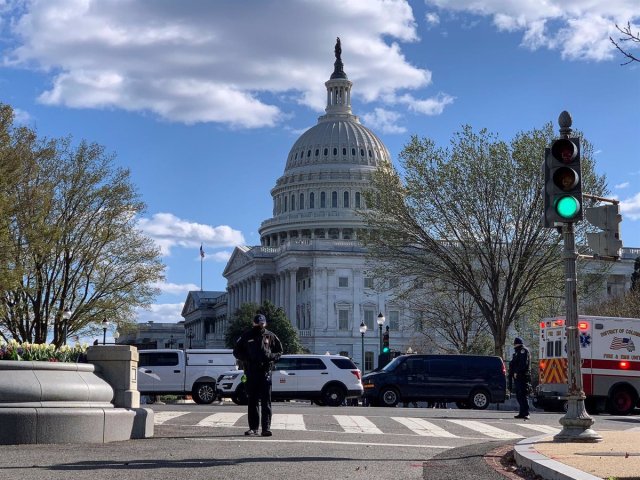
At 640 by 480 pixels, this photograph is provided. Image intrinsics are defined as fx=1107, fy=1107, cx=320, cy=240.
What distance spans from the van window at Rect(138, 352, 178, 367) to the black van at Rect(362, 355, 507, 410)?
22.6ft

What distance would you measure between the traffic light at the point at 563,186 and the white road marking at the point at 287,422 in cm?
637

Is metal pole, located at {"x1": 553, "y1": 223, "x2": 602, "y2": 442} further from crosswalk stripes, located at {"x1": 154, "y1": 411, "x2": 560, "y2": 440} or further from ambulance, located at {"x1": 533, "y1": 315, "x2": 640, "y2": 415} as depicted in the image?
ambulance, located at {"x1": 533, "y1": 315, "x2": 640, "y2": 415}

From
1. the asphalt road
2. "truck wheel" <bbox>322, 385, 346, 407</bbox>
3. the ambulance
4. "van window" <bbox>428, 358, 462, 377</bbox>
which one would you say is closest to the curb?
the asphalt road

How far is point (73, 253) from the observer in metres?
52.2

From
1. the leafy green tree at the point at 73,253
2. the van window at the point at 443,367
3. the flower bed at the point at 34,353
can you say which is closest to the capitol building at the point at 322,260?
the leafy green tree at the point at 73,253

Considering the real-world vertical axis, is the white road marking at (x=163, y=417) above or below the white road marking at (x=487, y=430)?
above

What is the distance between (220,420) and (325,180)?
139264mm

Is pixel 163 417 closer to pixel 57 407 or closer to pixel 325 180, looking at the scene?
pixel 57 407

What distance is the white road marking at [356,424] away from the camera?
18.1 metres

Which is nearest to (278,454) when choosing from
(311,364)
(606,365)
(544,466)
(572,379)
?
(544,466)

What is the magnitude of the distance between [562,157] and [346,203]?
14512 cm

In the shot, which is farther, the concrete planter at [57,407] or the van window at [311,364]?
the van window at [311,364]

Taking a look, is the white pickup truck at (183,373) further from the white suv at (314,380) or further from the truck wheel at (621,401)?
the truck wheel at (621,401)

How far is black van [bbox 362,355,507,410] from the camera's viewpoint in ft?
119
